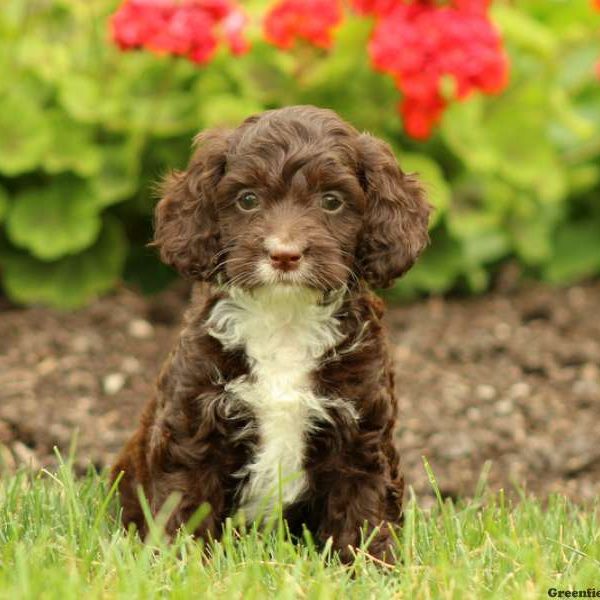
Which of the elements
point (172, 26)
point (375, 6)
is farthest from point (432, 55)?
point (172, 26)

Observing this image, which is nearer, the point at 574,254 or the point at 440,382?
the point at 440,382

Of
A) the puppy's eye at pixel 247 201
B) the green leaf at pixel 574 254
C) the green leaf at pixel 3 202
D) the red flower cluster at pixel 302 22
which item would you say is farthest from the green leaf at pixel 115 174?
the puppy's eye at pixel 247 201

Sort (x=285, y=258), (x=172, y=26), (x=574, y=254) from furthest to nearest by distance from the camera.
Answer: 1. (x=574, y=254)
2. (x=172, y=26)
3. (x=285, y=258)

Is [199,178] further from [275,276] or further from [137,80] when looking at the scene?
[137,80]

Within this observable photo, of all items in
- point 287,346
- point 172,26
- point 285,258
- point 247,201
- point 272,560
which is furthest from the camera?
point 172,26

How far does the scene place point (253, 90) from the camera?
795 cm

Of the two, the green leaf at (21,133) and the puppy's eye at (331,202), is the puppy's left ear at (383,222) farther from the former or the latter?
the green leaf at (21,133)

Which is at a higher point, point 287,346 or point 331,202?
point 331,202

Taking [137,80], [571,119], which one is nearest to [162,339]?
[137,80]

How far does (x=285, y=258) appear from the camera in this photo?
4371 mm

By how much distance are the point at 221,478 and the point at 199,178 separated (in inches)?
39.6

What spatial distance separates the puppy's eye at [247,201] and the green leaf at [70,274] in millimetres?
3625

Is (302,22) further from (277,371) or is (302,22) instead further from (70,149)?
(277,371)

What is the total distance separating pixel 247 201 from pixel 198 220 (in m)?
0.22
